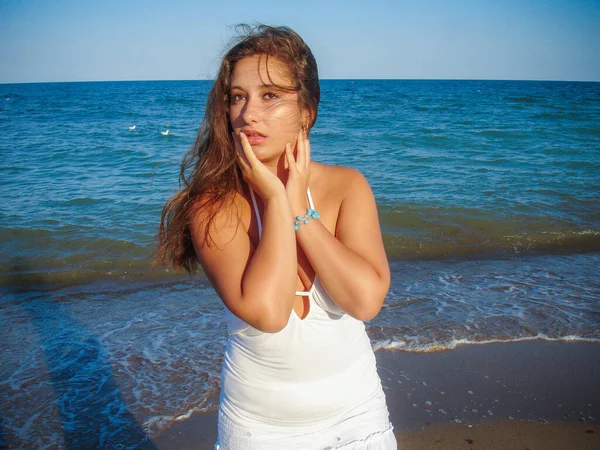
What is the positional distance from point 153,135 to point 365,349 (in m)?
21.5

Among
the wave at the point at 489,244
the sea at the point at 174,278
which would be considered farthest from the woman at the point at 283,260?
the wave at the point at 489,244

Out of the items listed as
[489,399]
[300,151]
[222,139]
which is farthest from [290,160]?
[489,399]

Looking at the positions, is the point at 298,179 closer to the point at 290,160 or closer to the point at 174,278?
the point at 290,160

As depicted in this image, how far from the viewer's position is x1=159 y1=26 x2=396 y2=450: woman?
1693 mm

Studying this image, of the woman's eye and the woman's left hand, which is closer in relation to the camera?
the woman's left hand

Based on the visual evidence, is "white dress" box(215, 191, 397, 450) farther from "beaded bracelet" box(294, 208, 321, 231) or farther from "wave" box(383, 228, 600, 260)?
"wave" box(383, 228, 600, 260)

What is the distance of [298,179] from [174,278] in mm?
5564

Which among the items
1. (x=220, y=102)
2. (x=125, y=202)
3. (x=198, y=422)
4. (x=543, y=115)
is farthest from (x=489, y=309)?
(x=543, y=115)

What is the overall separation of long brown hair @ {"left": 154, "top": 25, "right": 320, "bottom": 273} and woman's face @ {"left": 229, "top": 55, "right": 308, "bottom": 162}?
4 cm

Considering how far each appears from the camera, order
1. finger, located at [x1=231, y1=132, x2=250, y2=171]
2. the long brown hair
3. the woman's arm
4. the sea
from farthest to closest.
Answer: the sea → the long brown hair → finger, located at [x1=231, y1=132, x2=250, y2=171] → the woman's arm

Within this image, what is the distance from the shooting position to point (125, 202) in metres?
10.6

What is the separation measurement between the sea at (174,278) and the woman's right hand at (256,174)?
1154 mm

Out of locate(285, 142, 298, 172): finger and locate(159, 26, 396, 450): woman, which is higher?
locate(285, 142, 298, 172): finger

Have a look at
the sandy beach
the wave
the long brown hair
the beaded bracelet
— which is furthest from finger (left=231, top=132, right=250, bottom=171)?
the wave
